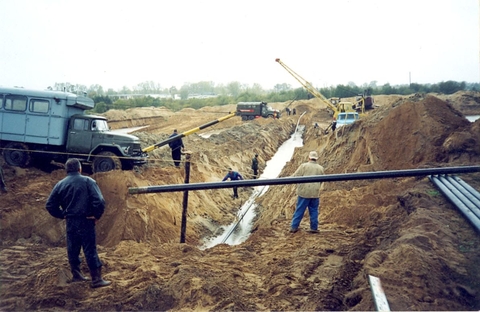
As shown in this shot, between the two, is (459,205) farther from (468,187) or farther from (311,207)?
(311,207)

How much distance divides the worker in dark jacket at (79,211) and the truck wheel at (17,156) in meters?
10.3

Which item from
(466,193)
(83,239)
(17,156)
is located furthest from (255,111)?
(83,239)

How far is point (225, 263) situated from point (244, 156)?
19.0 metres

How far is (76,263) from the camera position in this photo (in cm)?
560

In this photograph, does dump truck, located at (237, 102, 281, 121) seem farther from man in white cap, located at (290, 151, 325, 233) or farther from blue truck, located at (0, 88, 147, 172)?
man in white cap, located at (290, 151, 325, 233)

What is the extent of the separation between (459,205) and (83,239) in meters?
5.24

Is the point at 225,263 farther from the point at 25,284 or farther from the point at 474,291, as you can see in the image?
the point at 474,291

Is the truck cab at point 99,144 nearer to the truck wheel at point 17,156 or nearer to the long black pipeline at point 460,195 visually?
the truck wheel at point 17,156

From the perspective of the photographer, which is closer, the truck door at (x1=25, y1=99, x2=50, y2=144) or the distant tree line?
the truck door at (x1=25, y1=99, x2=50, y2=144)

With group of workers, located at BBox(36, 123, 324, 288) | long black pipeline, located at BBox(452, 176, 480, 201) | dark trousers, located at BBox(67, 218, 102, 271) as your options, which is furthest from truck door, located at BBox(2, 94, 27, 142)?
long black pipeline, located at BBox(452, 176, 480, 201)

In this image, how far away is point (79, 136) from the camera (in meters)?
14.3

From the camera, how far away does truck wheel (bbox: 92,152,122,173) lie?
13867 millimetres

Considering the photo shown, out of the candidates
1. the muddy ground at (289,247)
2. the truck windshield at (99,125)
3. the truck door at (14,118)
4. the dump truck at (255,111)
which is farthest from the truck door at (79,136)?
the dump truck at (255,111)

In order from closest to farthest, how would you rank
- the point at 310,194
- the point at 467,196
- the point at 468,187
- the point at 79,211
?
the point at 79,211, the point at 467,196, the point at 468,187, the point at 310,194
